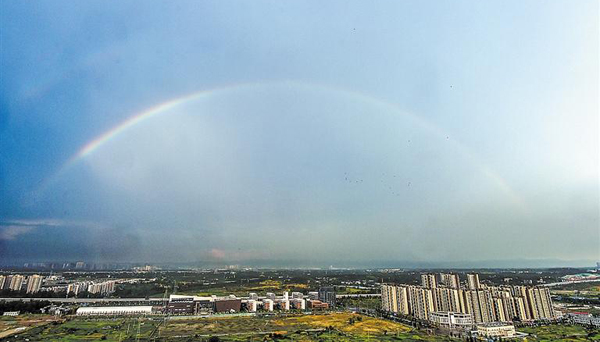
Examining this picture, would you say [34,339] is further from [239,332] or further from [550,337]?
[550,337]

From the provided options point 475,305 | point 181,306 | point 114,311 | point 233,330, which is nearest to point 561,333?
point 475,305

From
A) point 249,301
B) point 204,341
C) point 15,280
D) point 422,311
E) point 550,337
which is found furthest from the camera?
point 15,280

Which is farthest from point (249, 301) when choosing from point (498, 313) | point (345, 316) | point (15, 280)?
point (15, 280)

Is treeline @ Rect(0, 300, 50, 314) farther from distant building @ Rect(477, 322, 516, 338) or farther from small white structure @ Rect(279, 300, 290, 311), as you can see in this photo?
distant building @ Rect(477, 322, 516, 338)

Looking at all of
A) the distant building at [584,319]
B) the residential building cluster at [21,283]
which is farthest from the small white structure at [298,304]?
the residential building cluster at [21,283]

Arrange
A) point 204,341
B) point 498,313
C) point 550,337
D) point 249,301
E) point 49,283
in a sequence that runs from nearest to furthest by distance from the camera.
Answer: point 204,341
point 550,337
point 498,313
point 249,301
point 49,283

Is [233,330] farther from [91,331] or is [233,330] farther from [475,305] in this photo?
[475,305]

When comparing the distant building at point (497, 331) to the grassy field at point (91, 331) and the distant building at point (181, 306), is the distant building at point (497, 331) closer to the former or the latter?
the grassy field at point (91, 331)
